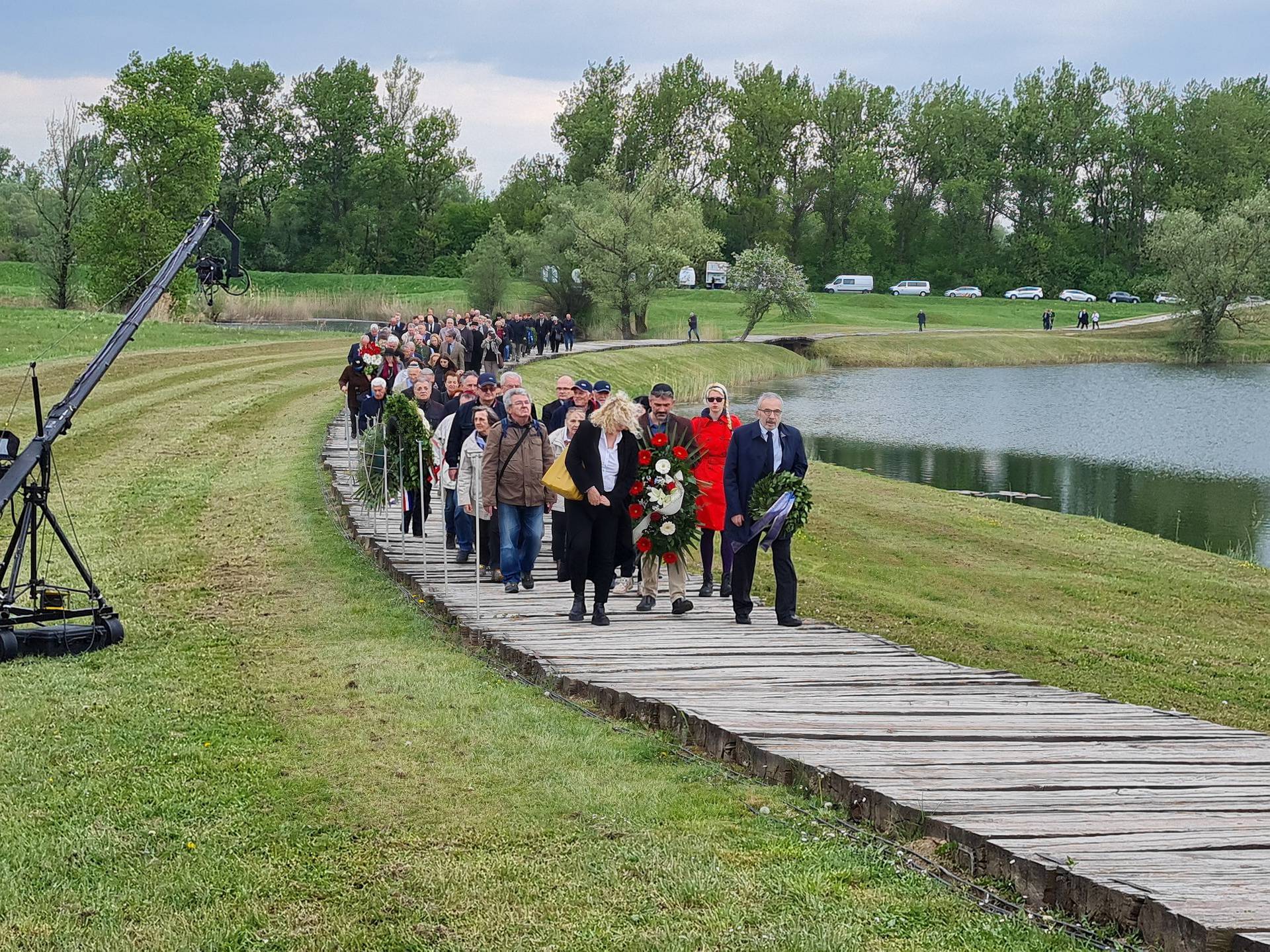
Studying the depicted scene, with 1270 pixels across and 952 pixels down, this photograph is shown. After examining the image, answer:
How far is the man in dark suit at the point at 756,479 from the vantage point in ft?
39.2

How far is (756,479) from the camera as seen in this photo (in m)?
12.0

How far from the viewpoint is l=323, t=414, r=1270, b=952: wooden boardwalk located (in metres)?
5.59

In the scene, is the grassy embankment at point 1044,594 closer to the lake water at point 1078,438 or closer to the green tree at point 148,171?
the lake water at point 1078,438

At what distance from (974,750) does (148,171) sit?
219 feet

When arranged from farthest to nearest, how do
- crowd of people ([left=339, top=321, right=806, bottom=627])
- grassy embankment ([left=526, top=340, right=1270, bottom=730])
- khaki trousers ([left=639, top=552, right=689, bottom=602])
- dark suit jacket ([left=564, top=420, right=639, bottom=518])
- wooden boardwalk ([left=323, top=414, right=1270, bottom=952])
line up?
1. grassy embankment ([left=526, top=340, right=1270, bottom=730])
2. khaki trousers ([left=639, top=552, right=689, bottom=602])
3. crowd of people ([left=339, top=321, right=806, bottom=627])
4. dark suit jacket ([left=564, top=420, right=639, bottom=518])
5. wooden boardwalk ([left=323, top=414, right=1270, bottom=952])

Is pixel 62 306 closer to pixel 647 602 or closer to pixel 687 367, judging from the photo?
pixel 687 367

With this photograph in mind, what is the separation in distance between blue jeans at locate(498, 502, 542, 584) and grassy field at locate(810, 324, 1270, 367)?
184ft

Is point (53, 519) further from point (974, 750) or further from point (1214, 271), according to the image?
point (1214, 271)

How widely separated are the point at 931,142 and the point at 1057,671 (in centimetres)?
10646

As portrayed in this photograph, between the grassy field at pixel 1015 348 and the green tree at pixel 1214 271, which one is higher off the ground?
the green tree at pixel 1214 271

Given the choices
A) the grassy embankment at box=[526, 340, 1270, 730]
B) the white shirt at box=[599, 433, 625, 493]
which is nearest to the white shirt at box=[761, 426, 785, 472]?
the white shirt at box=[599, 433, 625, 493]

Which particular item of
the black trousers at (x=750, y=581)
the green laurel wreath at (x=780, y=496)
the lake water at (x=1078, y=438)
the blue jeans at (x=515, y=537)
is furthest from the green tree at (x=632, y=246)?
the green laurel wreath at (x=780, y=496)

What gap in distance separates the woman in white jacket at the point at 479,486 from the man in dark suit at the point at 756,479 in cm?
277

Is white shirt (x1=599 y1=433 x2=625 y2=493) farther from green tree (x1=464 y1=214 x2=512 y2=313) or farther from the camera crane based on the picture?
green tree (x1=464 y1=214 x2=512 y2=313)
